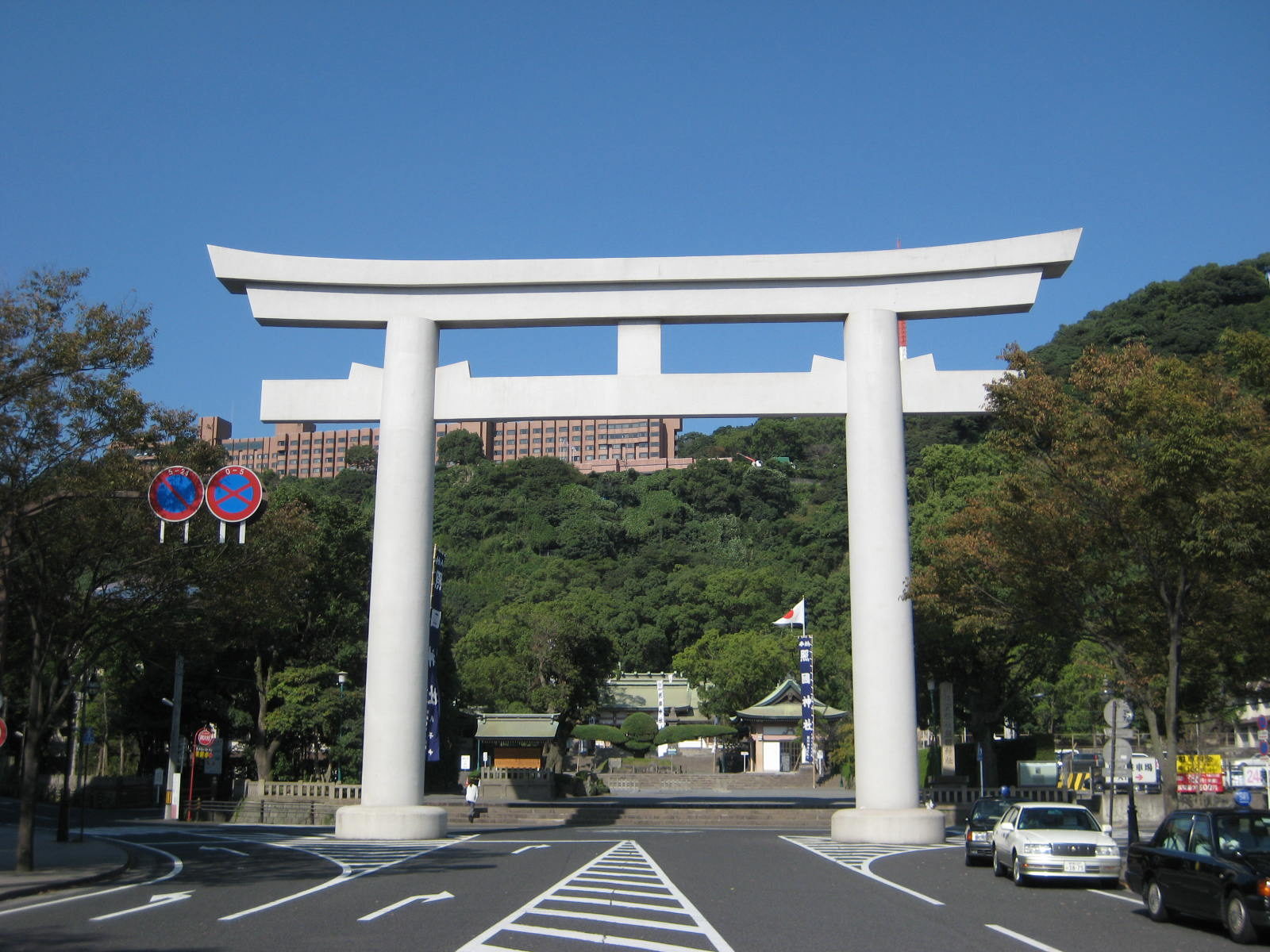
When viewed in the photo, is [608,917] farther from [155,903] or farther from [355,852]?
[355,852]

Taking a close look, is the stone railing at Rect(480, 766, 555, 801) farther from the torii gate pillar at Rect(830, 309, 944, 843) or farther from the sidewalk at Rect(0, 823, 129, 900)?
the torii gate pillar at Rect(830, 309, 944, 843)

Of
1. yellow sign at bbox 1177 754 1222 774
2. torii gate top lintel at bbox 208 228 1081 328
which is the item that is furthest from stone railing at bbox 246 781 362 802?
yellow sign at bbox 1177 754 1222 774

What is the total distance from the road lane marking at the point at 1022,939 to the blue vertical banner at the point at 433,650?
56.0 ft

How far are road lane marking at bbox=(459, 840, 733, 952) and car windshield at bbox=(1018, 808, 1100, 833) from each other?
5.46 m

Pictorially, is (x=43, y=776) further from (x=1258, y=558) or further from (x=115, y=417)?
(x=1258, y=558)

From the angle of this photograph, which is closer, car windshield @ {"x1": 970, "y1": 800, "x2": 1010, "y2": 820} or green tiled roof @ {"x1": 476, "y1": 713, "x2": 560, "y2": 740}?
car windshield @ {"x1": 970, "y1": 800, "x2": 1010, "y2": 820}

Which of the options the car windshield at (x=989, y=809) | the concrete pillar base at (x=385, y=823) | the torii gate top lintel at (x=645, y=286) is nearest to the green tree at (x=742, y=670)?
the torii gate top lintel at (x=645, y=286)

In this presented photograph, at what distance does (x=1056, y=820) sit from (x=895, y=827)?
737 cm

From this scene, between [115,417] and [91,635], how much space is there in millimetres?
7480

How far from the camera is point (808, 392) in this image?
1040 inches

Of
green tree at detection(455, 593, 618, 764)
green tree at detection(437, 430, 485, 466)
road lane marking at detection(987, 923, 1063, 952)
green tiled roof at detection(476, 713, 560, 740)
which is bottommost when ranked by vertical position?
road lane marking at detection(987, 923, 1063, 952)

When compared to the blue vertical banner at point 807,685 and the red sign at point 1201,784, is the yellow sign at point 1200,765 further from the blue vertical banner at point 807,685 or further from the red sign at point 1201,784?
the blue vertical banner at point 807,685

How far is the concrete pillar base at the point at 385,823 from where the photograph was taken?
24844 mm

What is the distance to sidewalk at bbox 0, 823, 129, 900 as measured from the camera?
53.9ft
